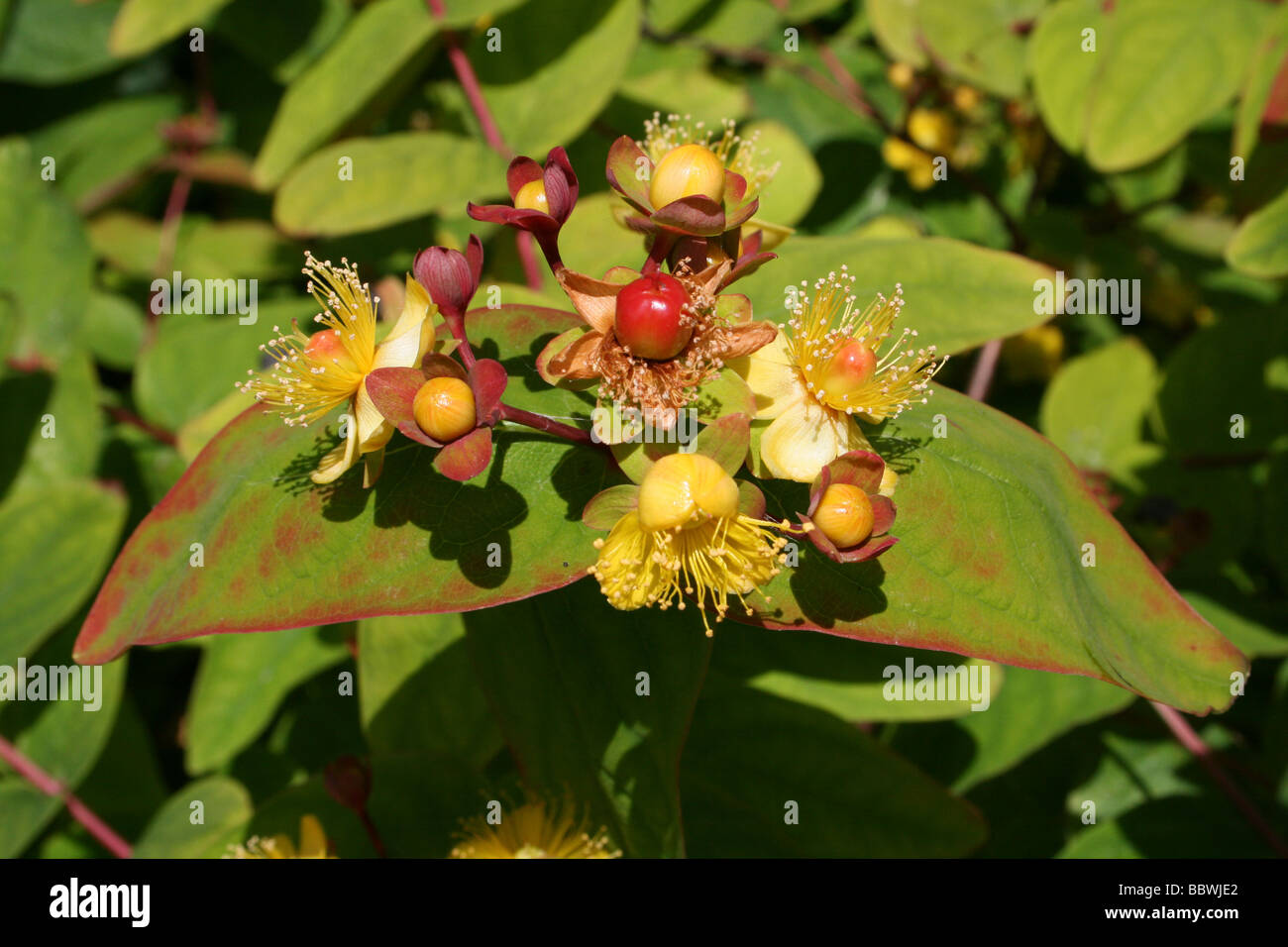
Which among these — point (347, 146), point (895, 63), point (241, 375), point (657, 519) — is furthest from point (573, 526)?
point (895, 63)

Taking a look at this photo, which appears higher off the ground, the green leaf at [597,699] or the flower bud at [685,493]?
the flower bud at [685,493]

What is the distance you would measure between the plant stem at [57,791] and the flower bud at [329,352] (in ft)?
3.26

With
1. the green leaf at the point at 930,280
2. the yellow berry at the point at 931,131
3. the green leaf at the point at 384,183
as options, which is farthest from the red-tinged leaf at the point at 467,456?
the yellow berry at the point at 931,131

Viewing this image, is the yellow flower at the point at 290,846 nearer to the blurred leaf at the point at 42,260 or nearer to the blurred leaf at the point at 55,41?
the blurred leaf at the point at 42,260

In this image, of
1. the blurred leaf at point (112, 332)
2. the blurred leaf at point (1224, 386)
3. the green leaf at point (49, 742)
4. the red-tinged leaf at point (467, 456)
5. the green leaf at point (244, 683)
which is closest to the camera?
the red-tinged leaf at point (467, 456)

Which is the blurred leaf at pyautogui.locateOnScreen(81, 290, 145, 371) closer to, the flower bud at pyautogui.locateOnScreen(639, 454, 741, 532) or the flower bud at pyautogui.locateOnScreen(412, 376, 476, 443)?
the flower bud at pyautogui.locateOnScreen(412, 376, 476, 443)

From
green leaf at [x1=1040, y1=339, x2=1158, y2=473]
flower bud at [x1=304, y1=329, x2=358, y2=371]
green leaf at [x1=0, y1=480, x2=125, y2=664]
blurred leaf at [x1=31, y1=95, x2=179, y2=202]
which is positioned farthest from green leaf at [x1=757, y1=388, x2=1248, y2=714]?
blurred leaf at [x1=31, y1=95, x2=179, y2=202]

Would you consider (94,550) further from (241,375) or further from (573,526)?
(573,526)

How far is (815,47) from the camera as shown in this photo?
7.13 ft

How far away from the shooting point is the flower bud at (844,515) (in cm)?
88

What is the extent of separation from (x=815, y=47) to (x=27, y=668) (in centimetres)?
192

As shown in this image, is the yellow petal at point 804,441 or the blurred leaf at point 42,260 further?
the blurred leaf at point 42,260

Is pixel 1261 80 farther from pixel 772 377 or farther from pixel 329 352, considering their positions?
pixel 329 352

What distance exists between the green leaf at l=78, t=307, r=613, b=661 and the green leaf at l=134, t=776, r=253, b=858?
53cm
